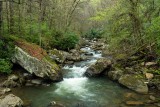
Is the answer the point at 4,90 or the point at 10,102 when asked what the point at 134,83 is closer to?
the point at 10,102

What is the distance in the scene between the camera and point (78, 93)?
14328mm

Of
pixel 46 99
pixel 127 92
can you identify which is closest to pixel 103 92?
pixel 127 92

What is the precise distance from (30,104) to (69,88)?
11.3 ft

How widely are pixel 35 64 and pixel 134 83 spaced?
6.32 m

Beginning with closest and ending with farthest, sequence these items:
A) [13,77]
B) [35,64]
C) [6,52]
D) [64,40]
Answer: [13,77]
[35,64]
[6,52]
[64,40]

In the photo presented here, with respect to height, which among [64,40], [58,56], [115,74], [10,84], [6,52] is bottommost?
[10,84]

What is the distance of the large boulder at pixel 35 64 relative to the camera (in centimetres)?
1563

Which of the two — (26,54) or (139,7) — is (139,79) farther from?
(26,54)

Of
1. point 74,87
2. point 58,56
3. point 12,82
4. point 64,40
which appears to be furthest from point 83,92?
point 64,40

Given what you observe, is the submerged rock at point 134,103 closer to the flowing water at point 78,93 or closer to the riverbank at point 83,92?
the riverbank at point 83,92

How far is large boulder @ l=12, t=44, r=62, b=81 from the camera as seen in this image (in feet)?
51.3

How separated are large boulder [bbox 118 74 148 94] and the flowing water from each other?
1.25 ft

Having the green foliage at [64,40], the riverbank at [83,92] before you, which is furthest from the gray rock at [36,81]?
the green foliage at [64,40]

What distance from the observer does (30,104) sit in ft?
40.3
